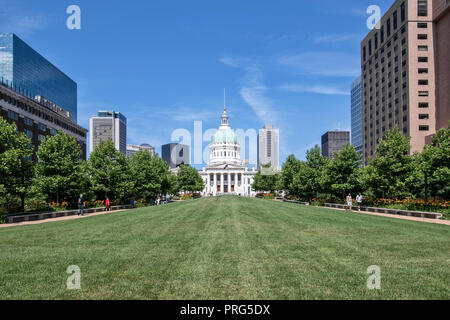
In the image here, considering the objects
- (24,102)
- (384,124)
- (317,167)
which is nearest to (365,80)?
(384,124)

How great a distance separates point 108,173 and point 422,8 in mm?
76431

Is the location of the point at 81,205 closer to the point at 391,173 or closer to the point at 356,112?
the point at 391,173

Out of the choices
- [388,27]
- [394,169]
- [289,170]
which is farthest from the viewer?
[388,27]

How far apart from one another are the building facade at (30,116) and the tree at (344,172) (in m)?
47.1

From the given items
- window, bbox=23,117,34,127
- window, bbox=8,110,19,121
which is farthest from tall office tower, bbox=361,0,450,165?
window, bbox=23,117,34,127

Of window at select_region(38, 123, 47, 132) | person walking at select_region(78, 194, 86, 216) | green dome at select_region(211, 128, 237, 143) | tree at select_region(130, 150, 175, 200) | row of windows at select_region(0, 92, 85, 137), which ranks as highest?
green dome at select_region(211, 128, 237, 143)

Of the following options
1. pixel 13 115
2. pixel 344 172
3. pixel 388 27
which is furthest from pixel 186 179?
pixel 388 27

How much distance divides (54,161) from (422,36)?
79.8m

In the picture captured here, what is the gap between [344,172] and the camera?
40.8 meters

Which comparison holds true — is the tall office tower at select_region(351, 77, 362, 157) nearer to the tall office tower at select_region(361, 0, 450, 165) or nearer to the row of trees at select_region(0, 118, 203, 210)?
the tall office tower at select_region(361, 0, 450, 165)

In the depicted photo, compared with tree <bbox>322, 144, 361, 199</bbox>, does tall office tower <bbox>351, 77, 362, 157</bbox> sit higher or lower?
higher

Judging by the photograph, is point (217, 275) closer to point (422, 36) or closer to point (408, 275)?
point (408, 275)

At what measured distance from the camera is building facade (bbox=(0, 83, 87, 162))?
199ft

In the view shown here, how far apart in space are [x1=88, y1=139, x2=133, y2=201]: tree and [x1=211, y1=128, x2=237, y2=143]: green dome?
409 feet
